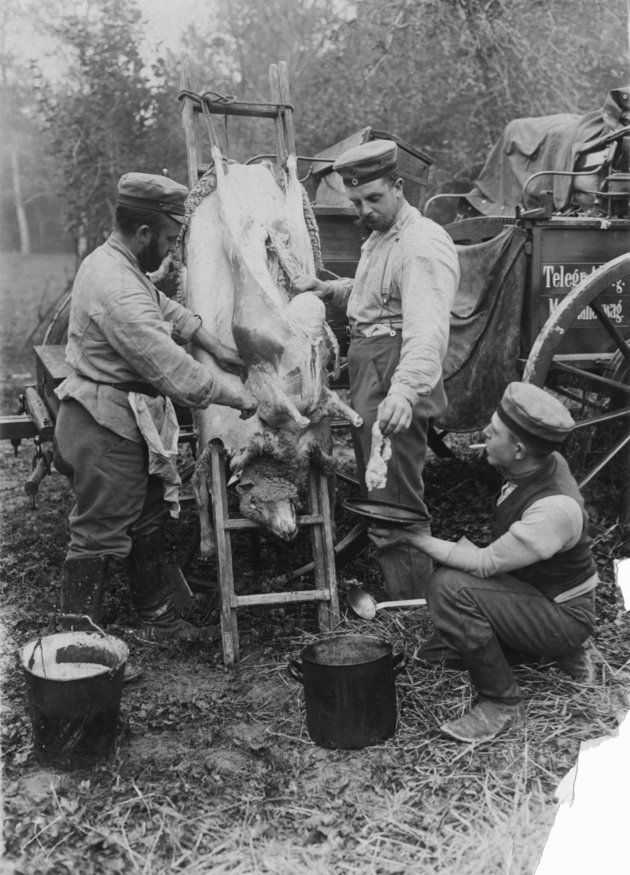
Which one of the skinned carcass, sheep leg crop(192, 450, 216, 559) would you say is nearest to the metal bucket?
sheep leg crop(192, 450, 216, 559)

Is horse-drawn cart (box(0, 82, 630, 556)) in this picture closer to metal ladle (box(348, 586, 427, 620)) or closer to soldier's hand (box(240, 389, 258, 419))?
soldier's hand (box(240, 389, 258, 419))

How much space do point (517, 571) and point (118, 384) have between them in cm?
172

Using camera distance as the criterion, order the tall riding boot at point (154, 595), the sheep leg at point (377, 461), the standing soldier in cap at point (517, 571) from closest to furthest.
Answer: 1. the standing soldier in cap at point (517, 571)
2. the sheep leg at point (377, 461)
3. the tall riding boot at point (154, 595)

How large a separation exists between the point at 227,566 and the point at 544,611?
4.32 ft

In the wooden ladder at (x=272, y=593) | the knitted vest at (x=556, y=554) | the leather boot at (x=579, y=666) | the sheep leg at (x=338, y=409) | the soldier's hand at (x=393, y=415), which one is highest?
the soldier's hand at (x=393, y=415)

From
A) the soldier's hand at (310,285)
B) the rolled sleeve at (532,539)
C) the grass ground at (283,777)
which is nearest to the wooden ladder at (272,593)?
the grass ground at (283,777)

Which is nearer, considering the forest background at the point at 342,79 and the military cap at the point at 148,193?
the military cap at the point at 148,193

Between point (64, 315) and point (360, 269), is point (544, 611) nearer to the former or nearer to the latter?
point (360, 269)

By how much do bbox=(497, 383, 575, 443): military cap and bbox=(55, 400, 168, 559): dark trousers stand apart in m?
1.55

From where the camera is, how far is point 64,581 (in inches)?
140

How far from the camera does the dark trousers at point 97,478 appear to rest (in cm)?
355

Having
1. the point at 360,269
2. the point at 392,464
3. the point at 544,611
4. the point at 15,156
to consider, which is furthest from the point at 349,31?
the point at 544,611

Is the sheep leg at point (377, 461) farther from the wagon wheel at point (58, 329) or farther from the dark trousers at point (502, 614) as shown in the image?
the wagon wheel at point (58, 329)

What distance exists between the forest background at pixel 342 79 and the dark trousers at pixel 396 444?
585 cm
